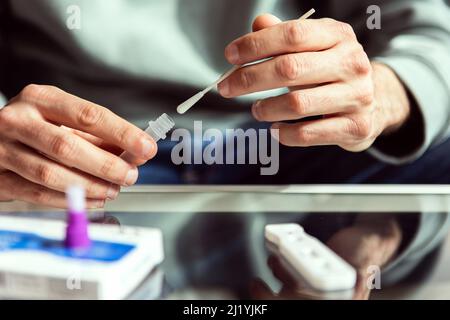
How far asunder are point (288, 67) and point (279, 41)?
1.4 inches

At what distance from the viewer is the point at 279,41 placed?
73cm

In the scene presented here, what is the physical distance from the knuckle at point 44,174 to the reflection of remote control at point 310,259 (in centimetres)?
29

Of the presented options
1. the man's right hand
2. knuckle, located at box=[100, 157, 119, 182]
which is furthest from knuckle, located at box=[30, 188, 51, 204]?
knuckle, located at box=[100, 157, 119, 182]

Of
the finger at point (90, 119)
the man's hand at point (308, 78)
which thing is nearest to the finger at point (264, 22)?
the man's hand at point (308, 78)

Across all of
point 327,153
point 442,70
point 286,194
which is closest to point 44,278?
point 286,194

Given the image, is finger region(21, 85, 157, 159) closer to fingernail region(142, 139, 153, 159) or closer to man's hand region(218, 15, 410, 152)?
fingernail region(142, 139, 153, 159)

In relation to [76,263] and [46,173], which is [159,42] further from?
[76,263]

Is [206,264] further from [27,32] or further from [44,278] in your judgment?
[27,32]

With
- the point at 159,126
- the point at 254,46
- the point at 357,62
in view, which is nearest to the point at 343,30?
the point at 357,62

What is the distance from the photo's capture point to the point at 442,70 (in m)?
1.06

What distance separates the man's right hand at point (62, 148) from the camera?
2.36 feet
